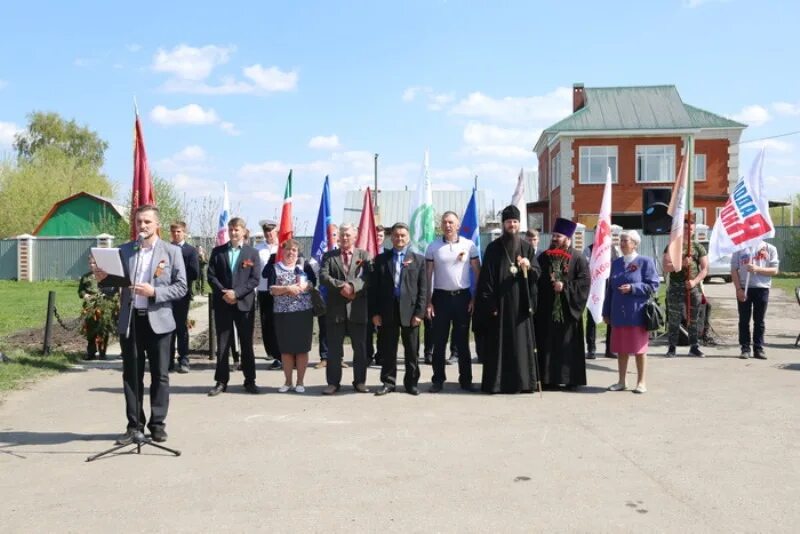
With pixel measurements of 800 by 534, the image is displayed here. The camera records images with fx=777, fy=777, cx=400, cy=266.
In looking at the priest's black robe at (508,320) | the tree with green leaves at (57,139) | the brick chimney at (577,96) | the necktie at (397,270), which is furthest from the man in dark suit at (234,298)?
the tree with green leaves at (57,139)

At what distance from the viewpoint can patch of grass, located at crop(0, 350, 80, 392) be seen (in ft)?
32.1

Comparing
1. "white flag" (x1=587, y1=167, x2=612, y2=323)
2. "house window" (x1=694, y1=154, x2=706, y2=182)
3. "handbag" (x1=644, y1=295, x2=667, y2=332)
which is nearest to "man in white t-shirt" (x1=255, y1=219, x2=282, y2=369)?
"white flag" (x1=587, y1=167, x2=612, y2=323)

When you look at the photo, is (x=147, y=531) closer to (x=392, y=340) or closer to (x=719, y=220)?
(x=392, y=340)

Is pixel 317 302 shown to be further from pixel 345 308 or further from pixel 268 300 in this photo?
pixel 268 300

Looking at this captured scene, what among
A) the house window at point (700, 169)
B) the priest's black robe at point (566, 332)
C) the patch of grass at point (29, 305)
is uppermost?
the house window at point (700, 169)

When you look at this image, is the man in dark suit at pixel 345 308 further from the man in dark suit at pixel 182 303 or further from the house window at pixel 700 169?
the house window at pixel 700 169

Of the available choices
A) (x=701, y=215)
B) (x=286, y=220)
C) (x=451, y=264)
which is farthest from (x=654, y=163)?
(x=451, y=264)

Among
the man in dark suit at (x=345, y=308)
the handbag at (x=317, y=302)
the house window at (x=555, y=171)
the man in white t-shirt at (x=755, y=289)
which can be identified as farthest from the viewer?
the house window at (x=555, y=171)

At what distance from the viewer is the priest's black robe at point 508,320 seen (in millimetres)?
9133

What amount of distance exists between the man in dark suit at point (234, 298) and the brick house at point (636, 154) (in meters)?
33.1

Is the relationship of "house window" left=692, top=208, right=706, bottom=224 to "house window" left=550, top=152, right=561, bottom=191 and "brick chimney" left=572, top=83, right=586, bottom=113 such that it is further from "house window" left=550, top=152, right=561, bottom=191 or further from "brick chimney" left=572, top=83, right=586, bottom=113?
"brick chimney" left=572, top=83, right=586, bottom=113

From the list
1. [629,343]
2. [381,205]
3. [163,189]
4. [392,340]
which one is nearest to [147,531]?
[392,340]

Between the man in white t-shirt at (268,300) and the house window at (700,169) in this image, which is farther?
the house window at (700,169)

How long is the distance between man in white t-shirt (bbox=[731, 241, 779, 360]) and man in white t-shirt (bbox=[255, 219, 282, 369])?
700cm
